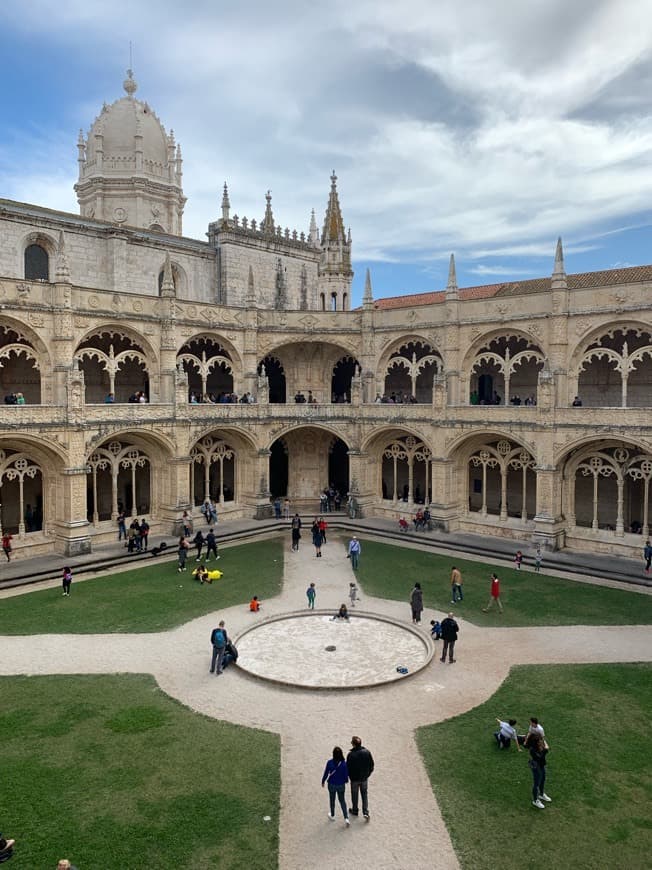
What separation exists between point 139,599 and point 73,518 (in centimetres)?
714

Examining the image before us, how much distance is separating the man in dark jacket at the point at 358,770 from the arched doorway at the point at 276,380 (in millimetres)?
29575

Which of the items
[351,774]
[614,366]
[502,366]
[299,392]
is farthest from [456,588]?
[299,392]

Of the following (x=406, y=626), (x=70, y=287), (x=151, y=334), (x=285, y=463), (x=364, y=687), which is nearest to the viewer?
(x=364, y=687)

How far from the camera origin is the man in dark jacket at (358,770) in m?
10.5

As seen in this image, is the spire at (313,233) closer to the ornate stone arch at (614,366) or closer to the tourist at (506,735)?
the ornate stone arch at (614,366)

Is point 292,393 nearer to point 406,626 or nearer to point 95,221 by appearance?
point 95,221

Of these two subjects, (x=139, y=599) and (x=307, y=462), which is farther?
(x=307, y=462)

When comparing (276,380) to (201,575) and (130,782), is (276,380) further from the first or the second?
(130,782)

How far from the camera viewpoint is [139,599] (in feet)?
72.4

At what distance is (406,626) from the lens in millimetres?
19000

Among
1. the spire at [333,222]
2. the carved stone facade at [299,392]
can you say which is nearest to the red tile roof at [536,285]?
the carved stone facade at [299,392]

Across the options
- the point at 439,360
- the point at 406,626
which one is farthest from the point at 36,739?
the point at 439,360

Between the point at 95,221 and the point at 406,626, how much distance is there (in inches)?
1063

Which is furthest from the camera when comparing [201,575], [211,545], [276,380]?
[276,380]
